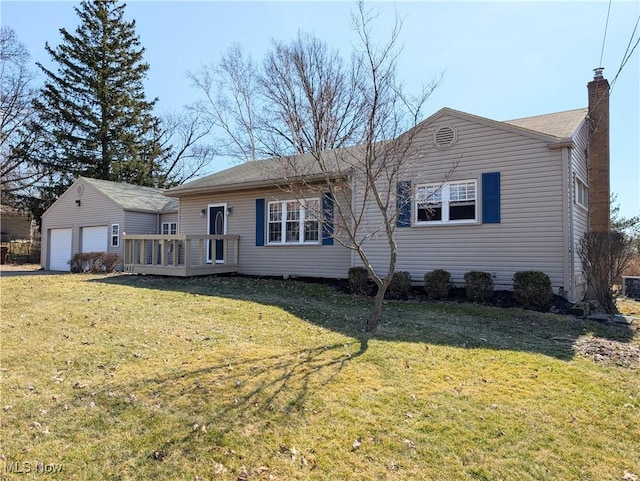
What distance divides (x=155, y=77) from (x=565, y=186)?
103 ft

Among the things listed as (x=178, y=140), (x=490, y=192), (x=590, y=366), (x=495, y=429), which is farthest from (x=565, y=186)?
(x=178, y=140)

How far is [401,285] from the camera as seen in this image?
995 cm

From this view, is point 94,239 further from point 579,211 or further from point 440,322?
point 579,211

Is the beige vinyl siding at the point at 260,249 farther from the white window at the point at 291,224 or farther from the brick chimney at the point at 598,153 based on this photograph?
the brick chimney at the point at 598,153

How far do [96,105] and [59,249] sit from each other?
46.2 ft

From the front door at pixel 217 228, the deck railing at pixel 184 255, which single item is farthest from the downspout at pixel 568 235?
the front door at pixel 217 228

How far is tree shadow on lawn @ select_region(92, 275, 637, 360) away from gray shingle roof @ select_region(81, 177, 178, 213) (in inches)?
363

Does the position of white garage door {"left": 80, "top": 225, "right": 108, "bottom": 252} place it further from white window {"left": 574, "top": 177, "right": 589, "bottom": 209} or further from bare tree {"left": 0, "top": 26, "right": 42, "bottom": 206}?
white window {"left": 574, "top": 177, "right": 589, "bottom": 209}

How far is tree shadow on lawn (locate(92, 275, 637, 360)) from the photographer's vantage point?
20.0 feet

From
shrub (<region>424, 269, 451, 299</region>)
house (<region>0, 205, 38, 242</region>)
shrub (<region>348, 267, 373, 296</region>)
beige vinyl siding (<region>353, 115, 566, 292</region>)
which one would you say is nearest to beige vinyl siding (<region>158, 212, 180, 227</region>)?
shrub (<region>348, 267, 373, 296</region>)

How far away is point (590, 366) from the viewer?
5.07m

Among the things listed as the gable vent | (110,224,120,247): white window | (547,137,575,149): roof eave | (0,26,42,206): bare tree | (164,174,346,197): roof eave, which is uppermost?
(0,26,42,206): bare tree

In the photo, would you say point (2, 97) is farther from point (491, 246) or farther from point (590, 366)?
point (590, 366)

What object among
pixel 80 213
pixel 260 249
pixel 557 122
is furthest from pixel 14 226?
pixel 557 122
